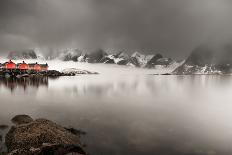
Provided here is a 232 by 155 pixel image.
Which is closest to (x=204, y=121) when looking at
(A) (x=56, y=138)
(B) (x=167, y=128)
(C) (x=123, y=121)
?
(B) (x=167, y=128)

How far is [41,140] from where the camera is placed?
2264 centimetres

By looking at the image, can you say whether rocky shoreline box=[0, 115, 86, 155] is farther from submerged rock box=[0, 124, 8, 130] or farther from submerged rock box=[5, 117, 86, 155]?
submerged rock box=[0, 124, 8, 130]

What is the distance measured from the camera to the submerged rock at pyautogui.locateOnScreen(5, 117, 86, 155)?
1873 cm

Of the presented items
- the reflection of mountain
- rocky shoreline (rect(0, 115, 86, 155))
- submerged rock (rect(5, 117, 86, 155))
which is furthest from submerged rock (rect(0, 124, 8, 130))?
the reflection of mountain

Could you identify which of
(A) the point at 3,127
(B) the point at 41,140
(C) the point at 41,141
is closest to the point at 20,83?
(A) the point at 3,127

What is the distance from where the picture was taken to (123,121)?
41.9 m

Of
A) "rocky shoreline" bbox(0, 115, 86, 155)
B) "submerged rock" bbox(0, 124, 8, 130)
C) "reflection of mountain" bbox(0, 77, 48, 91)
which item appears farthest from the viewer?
"reflection of mountain" bbox(0, 77, 48, 91)

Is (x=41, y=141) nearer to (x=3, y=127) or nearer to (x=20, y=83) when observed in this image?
(x=3, y=127)

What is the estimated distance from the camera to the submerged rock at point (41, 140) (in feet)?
61.5

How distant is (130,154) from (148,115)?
25.2 meters

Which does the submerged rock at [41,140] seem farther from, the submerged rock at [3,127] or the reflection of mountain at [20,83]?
the reflection of mountain at [20,83]

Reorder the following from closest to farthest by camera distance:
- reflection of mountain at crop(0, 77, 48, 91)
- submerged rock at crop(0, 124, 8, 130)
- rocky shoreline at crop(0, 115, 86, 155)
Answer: rocky shoreline at crop(0, 115, 86, 155) → submerged rock at crop(0, 124, 8, 130) → reflection of mountain at crop(0, 77, 48, 91)

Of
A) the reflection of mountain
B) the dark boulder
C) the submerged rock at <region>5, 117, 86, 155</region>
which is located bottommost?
the reflection of mountain

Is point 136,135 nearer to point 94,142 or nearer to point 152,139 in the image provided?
point 152,139
